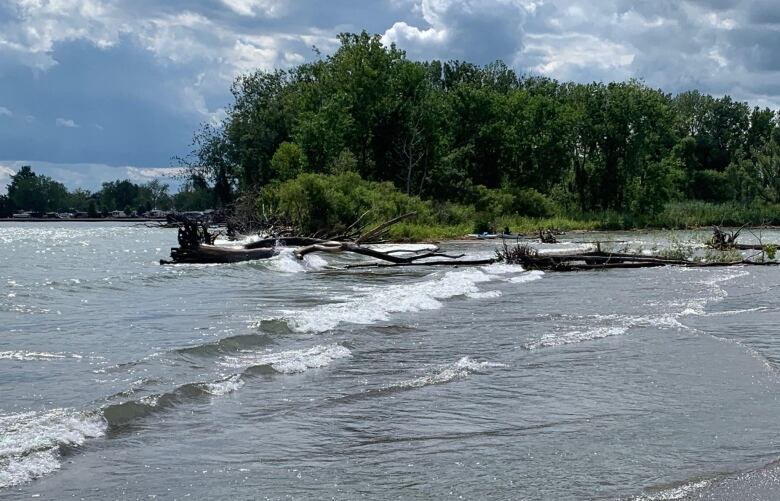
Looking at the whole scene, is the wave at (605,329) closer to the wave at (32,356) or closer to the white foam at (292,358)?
the white foam at (292,358)

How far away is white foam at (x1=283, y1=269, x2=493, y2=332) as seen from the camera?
1686 centimetres

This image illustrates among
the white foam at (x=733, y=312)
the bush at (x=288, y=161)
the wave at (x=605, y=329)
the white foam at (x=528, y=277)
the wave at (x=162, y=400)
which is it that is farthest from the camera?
the bush at (x=288, y=161)

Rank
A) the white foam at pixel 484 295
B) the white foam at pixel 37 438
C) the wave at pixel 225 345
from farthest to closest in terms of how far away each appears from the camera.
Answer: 1. the white foam at pixel 484 295
2. the wave at pixel 225 345
3. the white foam at pixel 37 438

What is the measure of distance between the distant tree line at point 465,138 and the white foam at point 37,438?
50.6 metres

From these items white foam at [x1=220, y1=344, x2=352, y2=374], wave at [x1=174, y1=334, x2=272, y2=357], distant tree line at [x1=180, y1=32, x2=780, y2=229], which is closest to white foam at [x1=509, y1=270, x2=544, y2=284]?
wave at [x1=174, y1=334, x2=272, y2=357]

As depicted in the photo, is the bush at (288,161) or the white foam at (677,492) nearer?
the white foam at (677,492)

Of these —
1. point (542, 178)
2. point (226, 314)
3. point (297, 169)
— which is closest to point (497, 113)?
point (542, 178)

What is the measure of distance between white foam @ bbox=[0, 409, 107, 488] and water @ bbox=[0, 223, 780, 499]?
1.1 inches

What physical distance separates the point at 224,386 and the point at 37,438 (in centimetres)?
290

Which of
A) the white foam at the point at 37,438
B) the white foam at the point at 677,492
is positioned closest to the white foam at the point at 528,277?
the white foam at the point at 37,438

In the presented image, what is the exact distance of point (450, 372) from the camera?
38.7 feet

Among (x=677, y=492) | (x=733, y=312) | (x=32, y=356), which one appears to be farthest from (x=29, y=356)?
(x=733, y=312)

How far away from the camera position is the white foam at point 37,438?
7.39 m

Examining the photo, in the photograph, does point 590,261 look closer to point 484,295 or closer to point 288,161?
point 484,295
